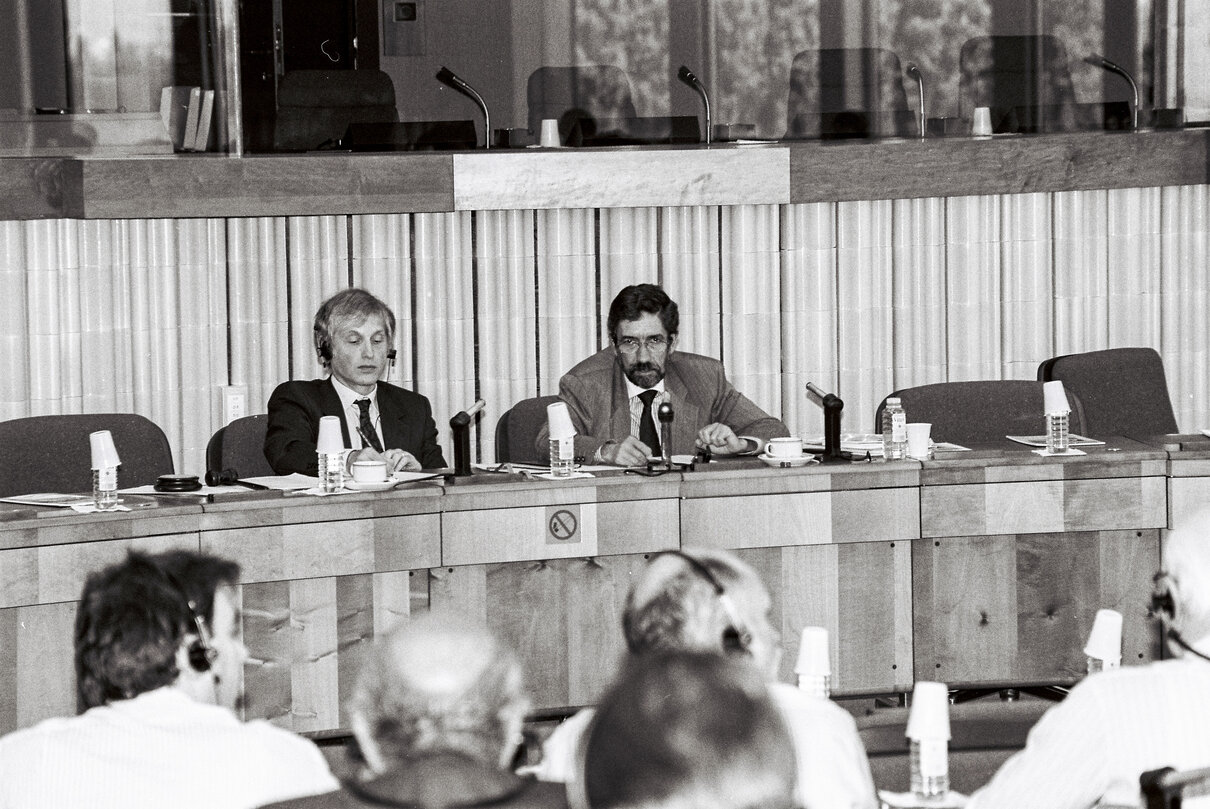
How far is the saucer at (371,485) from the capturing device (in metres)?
Answer: 4.31

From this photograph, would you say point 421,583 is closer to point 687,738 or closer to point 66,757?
point 66,757

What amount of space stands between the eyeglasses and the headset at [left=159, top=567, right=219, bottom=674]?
2817 millimetres

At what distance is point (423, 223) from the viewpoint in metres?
6.20

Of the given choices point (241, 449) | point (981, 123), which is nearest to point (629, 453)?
point (241, 449)

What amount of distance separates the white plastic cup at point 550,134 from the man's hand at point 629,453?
193 cm

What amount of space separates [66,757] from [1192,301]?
5.38m

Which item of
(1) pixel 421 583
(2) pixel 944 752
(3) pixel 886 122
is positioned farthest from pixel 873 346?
(2) pixel 944 752

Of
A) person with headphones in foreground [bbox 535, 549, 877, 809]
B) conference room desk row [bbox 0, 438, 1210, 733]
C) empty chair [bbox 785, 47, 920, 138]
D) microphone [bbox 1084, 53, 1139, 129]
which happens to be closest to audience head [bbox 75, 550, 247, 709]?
person with headphones in foreground [bbox 535, 549, 877, 809]

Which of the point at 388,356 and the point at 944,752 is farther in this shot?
the point at 388,356

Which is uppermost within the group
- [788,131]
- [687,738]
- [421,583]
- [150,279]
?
[788,131]

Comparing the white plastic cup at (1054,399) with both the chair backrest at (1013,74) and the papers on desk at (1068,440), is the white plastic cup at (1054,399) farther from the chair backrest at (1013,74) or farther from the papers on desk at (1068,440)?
the chair backrest at (1013,74)

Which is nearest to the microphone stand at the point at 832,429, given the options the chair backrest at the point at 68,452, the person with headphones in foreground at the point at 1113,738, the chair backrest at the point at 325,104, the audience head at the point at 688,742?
the chair backrest at the point at 68,452

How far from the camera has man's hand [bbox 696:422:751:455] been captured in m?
4.70

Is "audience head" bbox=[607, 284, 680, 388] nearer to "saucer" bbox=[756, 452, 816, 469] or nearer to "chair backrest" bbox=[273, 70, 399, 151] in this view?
"saucer" bbox=[756, 452, 816, 469]
